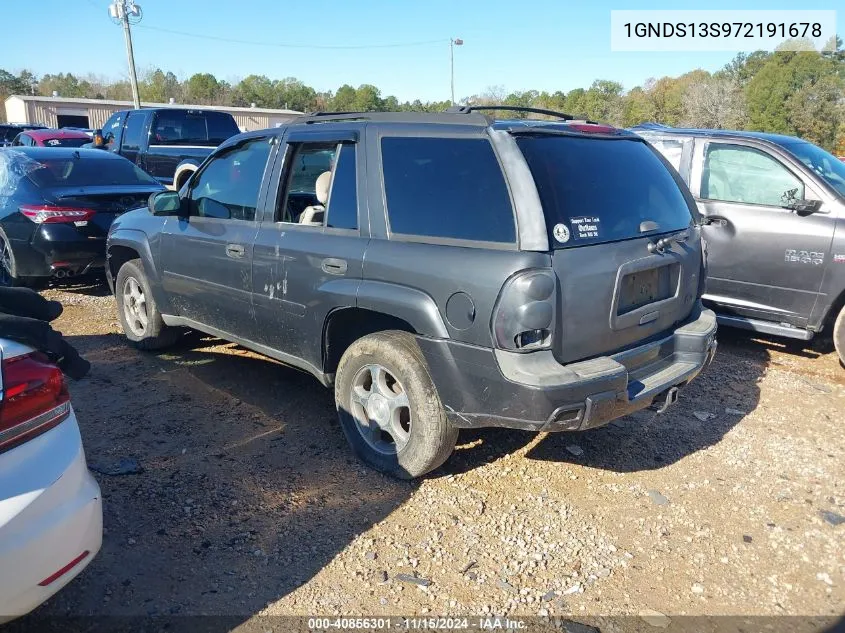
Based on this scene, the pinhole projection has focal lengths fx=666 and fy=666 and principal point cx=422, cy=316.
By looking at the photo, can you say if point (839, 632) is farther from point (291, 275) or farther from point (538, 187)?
point (291, 275)

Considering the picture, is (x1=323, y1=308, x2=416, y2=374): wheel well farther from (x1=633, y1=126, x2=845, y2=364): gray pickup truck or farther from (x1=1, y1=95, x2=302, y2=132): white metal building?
(x1=1, y1=95, x2=302, y2=132): white metal building

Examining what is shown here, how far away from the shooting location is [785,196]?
5.82m

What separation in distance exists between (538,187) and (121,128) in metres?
12.7

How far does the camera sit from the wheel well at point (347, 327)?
370cm

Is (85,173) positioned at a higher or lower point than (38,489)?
higher

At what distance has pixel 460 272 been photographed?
3.19 meters

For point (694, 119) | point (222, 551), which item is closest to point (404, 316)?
point (222, 551)

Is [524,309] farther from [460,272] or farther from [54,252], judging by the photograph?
[54,252]

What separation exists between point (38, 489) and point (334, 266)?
1961 millimetres

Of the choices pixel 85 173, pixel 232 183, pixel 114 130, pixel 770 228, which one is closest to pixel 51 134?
pixel 114 130

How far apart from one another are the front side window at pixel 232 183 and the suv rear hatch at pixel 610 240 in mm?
2024

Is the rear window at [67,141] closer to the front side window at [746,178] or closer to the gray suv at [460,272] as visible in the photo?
the gray suv at [460,272]

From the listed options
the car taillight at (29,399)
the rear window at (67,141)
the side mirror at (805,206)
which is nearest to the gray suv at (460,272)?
the car taillight at (29,399)

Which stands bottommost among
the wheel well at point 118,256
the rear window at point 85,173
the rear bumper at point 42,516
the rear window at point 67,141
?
the rear bumper at point 42,516
